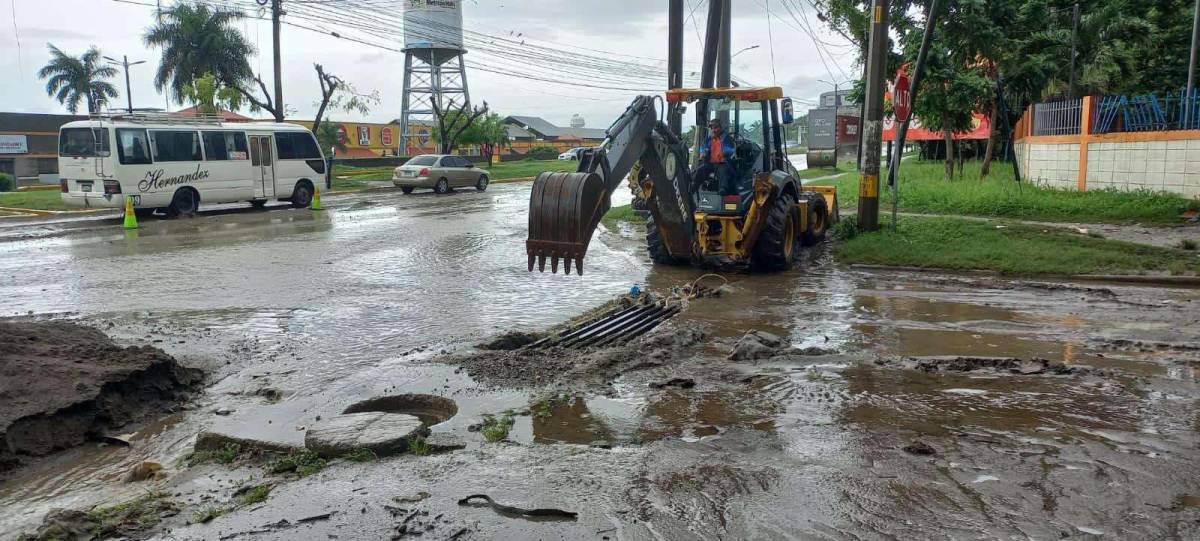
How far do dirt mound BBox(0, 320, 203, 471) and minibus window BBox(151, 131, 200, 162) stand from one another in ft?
50.6

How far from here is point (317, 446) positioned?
5.13 meters

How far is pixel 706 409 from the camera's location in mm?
5906

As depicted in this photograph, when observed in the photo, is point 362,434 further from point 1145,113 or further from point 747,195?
point 1145,113

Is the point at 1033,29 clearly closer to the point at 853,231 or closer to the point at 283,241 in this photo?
the point at 853,231

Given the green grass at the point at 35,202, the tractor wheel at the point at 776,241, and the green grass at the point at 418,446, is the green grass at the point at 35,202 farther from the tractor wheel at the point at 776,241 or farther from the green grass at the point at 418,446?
the green grass at the point at 418,446

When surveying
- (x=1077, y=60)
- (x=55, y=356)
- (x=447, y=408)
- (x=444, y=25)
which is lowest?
(x=447, y=408)

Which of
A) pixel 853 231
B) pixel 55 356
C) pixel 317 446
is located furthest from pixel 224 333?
pixel 853 231

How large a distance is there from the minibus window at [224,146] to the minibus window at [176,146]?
306 millimetres

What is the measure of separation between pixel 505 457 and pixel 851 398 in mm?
2543

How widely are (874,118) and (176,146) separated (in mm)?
16340

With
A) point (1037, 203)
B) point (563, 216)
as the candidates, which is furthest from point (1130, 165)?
point (563, 216)

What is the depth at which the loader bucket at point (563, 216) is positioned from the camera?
26.3ft

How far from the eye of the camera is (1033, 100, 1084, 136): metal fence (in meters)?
19.5

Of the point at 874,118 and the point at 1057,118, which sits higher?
the point at 1057,118
